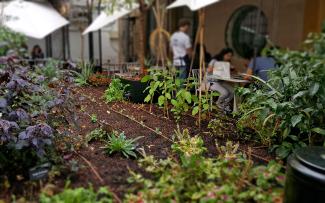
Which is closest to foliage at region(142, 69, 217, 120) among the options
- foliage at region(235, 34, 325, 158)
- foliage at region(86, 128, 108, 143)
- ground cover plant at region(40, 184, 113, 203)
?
foliage at region(235, 34, 325, 158)

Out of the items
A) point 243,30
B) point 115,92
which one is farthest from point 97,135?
point 243,30

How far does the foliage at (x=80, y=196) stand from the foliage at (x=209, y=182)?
0.16 meters

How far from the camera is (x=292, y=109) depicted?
114 inches

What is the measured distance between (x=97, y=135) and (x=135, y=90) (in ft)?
4.57

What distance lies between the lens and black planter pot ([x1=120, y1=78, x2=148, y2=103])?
447 cm

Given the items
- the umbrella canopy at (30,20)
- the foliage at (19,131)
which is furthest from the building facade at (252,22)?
the foliage at (19,131)

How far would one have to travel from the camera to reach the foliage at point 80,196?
6.73 ft

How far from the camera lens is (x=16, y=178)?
2502 mm

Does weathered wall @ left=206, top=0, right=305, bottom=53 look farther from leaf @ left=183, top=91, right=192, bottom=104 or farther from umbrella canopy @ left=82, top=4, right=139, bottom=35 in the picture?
leaf @ left=183, top=91, right=192, bottom=104

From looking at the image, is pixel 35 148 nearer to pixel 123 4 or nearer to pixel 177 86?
pixel 177 86

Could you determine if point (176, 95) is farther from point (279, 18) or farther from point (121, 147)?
point (279, 18)

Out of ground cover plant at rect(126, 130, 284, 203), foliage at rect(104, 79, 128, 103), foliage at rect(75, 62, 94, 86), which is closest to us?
ground cover plant at rect(126, 130, 284, 203)

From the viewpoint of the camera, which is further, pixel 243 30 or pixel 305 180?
pixel 243 30

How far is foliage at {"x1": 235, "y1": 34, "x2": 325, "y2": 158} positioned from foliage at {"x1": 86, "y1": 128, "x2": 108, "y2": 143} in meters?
1.39
